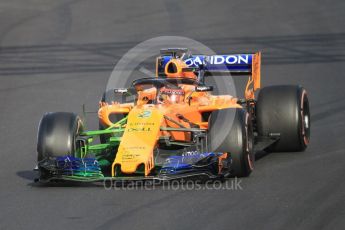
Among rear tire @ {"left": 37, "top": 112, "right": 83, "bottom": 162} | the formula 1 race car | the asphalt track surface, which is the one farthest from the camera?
rear tire @ {"left": 37, "top": 112, "right": 83, "bottom": 162}

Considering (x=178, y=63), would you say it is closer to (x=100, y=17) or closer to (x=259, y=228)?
(x=259, y=228)

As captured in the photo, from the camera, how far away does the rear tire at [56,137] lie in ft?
36.8

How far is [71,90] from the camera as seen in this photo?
59.5 ft

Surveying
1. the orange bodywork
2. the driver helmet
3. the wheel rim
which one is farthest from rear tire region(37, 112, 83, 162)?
the wheel rim

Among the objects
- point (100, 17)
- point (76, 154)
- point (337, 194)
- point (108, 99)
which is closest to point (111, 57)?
point (100, 17)

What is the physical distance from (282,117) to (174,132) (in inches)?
71.3

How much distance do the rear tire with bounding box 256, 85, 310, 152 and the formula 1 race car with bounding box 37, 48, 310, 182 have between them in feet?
0.04

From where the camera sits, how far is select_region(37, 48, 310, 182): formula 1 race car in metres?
10.6

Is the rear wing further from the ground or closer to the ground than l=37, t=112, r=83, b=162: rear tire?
further from the ground

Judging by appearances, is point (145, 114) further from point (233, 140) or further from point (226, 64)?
point (226, 64)

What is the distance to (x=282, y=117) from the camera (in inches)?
496

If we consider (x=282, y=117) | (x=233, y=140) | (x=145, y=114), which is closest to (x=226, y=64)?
(x=282, y=117)

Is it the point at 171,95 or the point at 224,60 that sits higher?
the point at 224,60

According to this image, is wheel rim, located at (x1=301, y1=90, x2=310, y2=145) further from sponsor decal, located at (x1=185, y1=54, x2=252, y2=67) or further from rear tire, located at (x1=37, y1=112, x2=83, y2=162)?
rear tire, located at (x1=37, y1=112, x2=83, y2=162)
